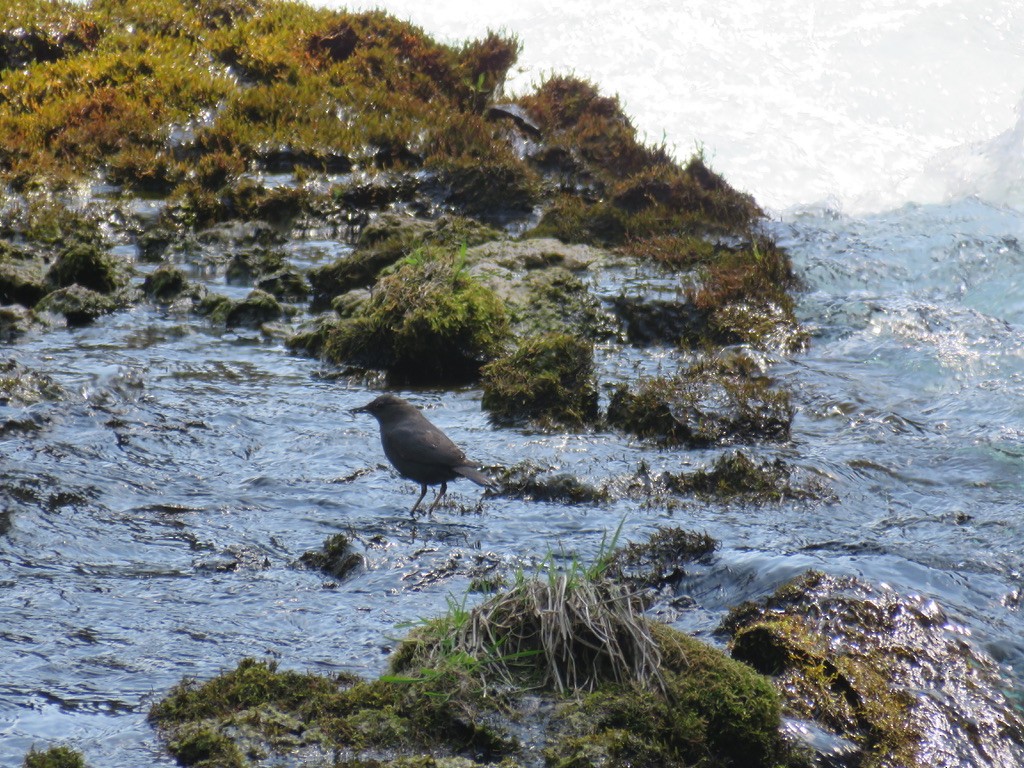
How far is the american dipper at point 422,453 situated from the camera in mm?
6922

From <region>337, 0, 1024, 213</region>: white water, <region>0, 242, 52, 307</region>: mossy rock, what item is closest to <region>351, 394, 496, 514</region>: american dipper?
<region>0, 242, 52, 307</region>: mossy rock

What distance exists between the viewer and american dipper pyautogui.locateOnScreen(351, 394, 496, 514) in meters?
6.92

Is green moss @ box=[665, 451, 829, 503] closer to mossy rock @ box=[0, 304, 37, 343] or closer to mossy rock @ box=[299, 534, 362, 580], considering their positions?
mossy rock @ box=[299, 534, 362, 580]

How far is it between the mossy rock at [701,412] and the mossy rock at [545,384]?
0.92 ft

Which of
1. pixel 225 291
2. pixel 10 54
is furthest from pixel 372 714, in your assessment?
pixel 10 54

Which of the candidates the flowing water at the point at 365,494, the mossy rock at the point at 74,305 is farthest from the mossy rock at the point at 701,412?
the mossy rock at the point at 74,305

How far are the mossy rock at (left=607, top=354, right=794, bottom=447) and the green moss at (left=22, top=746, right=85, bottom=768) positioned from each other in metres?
5.43

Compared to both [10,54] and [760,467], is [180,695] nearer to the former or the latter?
[760,467]

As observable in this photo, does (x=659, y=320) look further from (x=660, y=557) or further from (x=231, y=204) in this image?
(x=231, y=204)

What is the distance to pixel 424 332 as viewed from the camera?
10.2m

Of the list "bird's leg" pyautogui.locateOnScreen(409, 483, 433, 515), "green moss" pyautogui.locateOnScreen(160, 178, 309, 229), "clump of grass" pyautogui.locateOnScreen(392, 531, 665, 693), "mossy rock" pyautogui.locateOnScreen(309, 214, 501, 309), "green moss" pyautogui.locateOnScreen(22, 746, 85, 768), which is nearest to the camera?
"green moss" pyautogui.locateOnScreen(22, 746, 85, 768)

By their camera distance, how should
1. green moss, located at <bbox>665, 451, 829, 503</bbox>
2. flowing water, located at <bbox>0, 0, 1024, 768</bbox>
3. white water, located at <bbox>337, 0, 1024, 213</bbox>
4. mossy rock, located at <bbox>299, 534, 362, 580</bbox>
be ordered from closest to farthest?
flowing water, located at <bbox>0, 0, 1024, 768</bbox>, mossy rock, located at <bbox>299, 534, 362, 580</bbox>, green moss, located at <bbox>665, 451, 829, 503</bbox>, white water, located at <bbox>337, 0, 1024, 213</bbox>

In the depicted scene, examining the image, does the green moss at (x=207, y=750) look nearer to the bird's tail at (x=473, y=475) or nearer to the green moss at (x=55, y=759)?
the green moss at (x=55, y=759)

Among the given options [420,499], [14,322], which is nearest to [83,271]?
[14,322]
